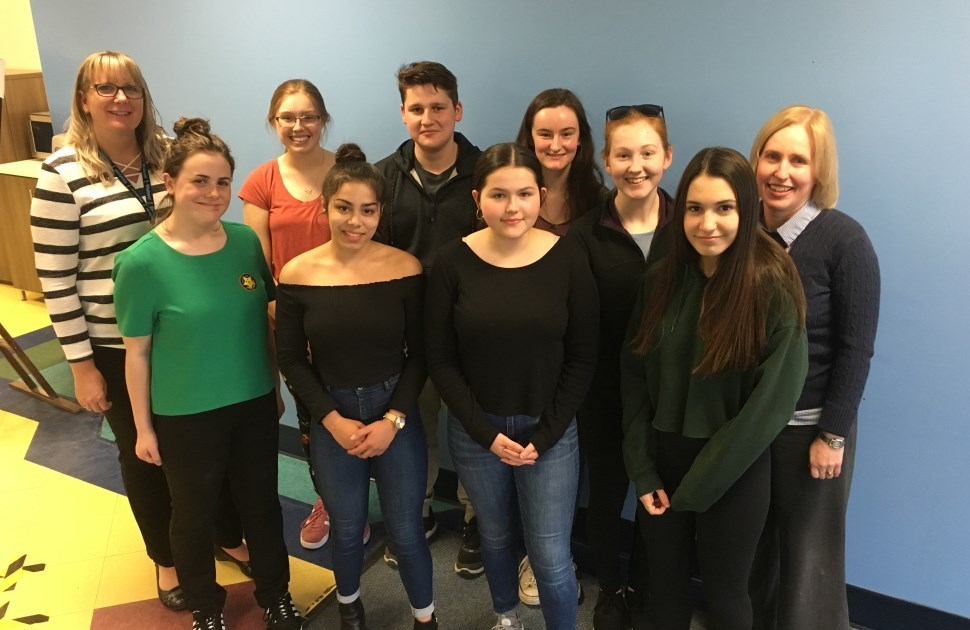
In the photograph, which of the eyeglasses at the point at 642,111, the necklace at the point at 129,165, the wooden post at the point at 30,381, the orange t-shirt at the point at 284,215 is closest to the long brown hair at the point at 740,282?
the eyeglasses at the point at 642,111

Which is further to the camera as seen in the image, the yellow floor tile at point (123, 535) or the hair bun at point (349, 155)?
the yellow floor tile at point (123, 535)

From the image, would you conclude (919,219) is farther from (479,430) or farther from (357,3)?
(357,3)

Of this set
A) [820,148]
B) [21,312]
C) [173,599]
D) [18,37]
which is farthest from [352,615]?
[18,37]

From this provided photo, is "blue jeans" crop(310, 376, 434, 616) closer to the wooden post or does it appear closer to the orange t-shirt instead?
the orange t-shirt

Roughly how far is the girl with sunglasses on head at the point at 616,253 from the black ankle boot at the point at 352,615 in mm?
766

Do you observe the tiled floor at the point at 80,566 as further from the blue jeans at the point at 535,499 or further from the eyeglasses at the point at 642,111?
the eyeglasses at the point at 642,111

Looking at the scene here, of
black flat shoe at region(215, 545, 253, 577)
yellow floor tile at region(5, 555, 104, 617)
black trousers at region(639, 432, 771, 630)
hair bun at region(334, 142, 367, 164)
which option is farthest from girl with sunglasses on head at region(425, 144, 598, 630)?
yellow floor tile at region(5, 555, 104, 617)

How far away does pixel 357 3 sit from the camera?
239cm

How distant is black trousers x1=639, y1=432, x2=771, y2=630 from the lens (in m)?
1.52

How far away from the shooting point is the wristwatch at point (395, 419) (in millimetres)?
1724

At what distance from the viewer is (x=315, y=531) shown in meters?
2.52

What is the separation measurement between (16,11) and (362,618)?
571 centimetres

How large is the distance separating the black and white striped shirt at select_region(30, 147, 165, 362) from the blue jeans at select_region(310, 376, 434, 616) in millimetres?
715

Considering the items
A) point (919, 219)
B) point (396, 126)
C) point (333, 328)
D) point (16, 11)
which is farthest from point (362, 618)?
point (16, 11)
